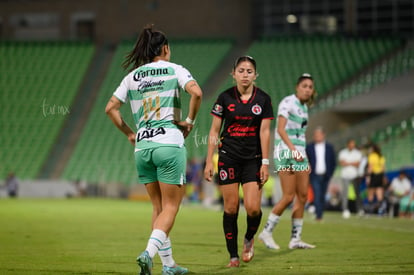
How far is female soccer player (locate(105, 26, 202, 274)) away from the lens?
7.82m

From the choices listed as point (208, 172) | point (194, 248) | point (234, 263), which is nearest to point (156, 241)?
point (208, 172)

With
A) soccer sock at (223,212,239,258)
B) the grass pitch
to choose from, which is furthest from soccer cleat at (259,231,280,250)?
soccer sock at (223,212,239,258)

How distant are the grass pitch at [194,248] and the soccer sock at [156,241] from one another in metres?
1.10

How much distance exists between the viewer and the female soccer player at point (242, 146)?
9375 mm

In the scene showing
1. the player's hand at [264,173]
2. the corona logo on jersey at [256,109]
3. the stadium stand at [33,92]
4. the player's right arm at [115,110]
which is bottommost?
the player's hand at [264,173]

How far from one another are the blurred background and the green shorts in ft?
72.9

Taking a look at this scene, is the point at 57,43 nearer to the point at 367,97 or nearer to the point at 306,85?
the point at 367,97

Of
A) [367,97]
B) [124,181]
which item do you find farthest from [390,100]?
[124,181]

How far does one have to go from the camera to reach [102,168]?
36.2m

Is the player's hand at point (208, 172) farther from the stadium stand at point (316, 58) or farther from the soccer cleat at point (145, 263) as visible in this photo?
the stadium stand at point (316, 58)

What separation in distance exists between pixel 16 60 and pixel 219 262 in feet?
113

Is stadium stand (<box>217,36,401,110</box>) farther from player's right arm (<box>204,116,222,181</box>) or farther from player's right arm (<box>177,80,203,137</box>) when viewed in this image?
player's right arm (<box>177,80,203,137</box>)

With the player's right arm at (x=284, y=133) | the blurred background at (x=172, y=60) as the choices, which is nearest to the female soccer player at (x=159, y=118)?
the player's right arm at (x=284, y=133)

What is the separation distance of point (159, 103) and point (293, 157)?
395 cm
